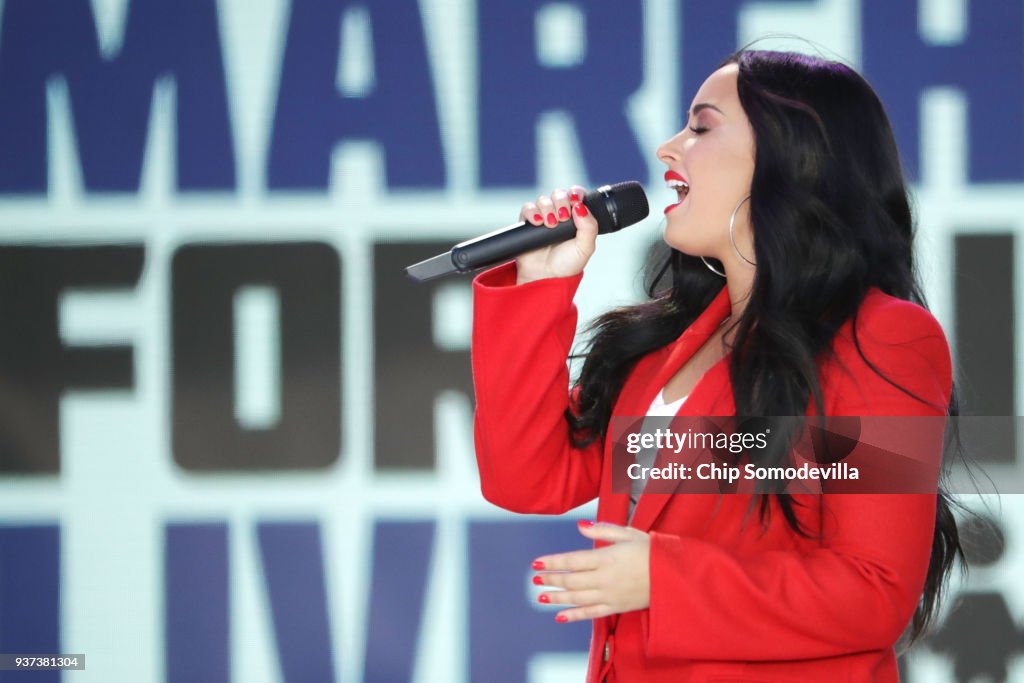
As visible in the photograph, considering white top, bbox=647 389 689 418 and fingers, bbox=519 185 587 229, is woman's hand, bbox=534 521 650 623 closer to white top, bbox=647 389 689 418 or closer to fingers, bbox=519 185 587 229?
white top, bbox=647 389 689 418

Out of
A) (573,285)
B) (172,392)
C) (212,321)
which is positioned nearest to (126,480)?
(172,392)

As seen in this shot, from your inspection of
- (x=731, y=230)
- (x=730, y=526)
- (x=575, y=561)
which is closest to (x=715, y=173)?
(x=731, y=230)

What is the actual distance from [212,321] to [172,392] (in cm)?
18

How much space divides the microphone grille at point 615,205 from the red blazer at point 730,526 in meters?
0.10

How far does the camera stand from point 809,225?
4.22 ft

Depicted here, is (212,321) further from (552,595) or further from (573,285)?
(552,595)

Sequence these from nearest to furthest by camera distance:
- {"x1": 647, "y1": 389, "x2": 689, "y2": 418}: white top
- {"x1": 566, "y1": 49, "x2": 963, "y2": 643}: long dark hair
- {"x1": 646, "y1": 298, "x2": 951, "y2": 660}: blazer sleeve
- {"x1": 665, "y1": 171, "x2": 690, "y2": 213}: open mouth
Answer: {"x1": 646, "y1": 298, "x2": 951, "y2": 660}: blazer sleeve → {"x1": 566, "y1": 49, "x2": 963, "y2": 643}: long dark hair → {"x1": 647, "y1": 389, "x2": 689, "y2": 418}: white top → {"x1": 665, "y1": 171, "x2": 690, "y2": 213}: open mouth

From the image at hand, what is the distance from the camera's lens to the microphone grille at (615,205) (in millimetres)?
1404

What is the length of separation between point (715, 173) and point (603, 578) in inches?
21.2

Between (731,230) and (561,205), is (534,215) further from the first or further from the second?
(731,230)

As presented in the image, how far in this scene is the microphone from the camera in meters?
1.34

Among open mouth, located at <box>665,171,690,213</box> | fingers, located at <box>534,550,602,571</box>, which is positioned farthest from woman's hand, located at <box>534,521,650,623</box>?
open mouth, located at <box>665,171,690,213</box>

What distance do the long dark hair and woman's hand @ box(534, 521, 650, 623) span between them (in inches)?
7.6

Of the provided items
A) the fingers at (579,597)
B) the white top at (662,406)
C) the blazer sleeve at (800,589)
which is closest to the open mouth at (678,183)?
the white top at (662,406)
